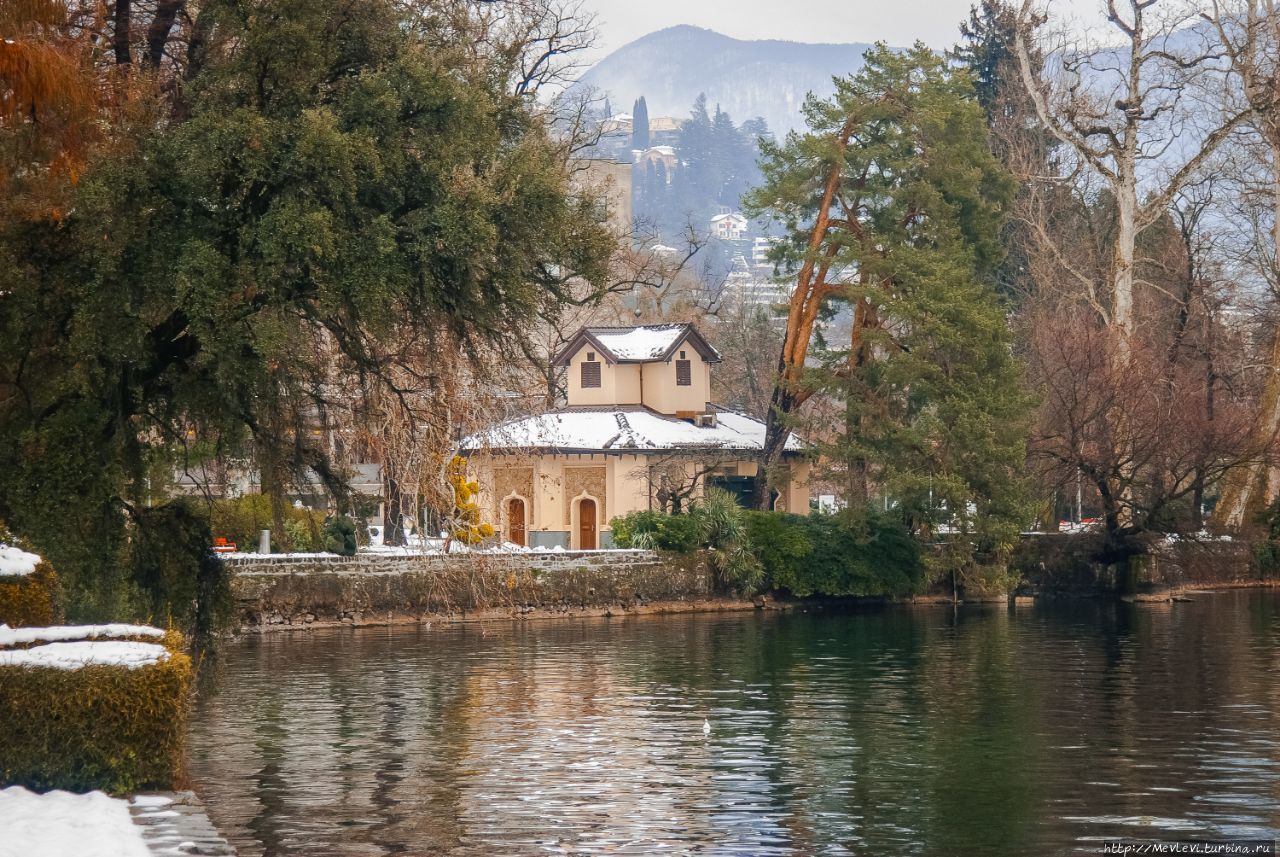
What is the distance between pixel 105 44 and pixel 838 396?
33.8 m

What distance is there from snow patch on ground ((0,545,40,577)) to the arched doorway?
36787 mm

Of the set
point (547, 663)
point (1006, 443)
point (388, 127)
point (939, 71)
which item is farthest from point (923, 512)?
point (388, 127)

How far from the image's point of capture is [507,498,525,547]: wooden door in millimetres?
55875

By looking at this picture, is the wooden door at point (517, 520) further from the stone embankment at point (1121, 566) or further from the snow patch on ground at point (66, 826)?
the snow patch on ground at point (66, 826)

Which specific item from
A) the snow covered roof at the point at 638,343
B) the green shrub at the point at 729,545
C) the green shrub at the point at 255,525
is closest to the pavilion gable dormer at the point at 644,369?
the snow covered roof at the point at 638,343

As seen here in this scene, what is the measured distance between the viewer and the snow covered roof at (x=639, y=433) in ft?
176

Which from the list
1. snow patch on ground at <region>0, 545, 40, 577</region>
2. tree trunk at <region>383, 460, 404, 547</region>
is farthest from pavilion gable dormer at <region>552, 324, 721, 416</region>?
snow patch on ground at <region>0, 545, 40, 577</region>

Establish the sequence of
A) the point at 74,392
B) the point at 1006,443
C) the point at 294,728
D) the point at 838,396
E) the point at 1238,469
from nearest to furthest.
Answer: the point at 74,392
the point at 294,728
the point at 1006,443
the point at 838,396
the point at 1238,469

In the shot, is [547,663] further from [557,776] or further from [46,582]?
[46,582]

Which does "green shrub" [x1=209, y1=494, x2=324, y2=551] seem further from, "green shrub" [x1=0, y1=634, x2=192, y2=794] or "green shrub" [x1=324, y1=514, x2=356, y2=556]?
"green shrub" [x1=0, y1=634, x2=192, y2=794]

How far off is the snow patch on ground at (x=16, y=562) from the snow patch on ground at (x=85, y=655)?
12.6 ft

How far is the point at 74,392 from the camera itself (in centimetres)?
1784

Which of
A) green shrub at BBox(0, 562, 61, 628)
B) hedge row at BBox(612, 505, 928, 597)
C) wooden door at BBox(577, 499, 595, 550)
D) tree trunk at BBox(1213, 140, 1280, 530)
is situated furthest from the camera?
wooden door at BBox(577, 499, 595, 550)

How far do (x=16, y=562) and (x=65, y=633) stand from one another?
3.51m
